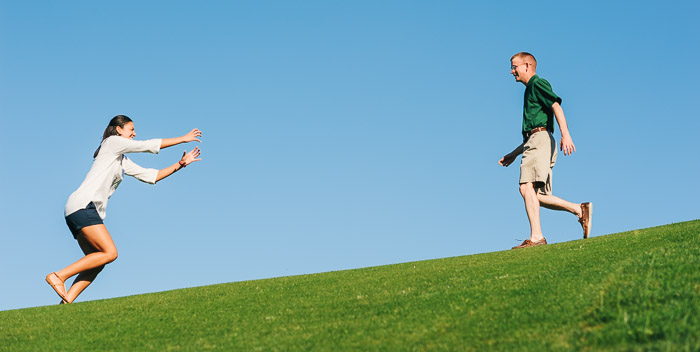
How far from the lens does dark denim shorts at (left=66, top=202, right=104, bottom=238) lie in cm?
915

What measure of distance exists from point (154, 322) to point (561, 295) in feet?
12.9

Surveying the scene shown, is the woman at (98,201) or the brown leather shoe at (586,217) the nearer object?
the woman at (98,201)

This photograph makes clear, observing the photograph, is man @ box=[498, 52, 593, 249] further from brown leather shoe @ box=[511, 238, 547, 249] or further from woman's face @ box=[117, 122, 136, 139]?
woman's face @ box=[117, 122, 136, 139]

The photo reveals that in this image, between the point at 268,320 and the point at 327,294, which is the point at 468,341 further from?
the point at 327,294

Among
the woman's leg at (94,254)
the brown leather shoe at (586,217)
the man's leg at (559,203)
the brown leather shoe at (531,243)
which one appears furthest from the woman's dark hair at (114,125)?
the brown leather shoe at (586,217)

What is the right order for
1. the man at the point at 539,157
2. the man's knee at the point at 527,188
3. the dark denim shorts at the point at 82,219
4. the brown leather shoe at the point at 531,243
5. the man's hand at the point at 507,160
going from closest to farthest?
the dark denim shorts at the point at 82,219 < the brown leather shoe at the point at 531,243 < the man at the point at 539,157 < the man's knee at the point at 527,188 < the man's hand at the point at 507,160

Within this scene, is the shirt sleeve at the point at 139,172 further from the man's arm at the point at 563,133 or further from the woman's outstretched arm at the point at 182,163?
the man's arm at the point at 563,133

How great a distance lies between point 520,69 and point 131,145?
6.29m

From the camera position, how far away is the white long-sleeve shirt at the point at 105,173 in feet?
30.4

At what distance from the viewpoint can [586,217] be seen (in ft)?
34.1

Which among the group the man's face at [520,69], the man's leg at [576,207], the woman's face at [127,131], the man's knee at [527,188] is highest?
the man's face at [520,69]

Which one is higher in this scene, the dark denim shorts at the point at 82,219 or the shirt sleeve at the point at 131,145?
the shirt sleeve at the point at 131,145

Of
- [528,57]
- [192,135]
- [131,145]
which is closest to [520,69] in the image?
[528,57]

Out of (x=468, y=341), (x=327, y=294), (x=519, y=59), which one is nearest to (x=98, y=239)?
(x=327, y=294)
